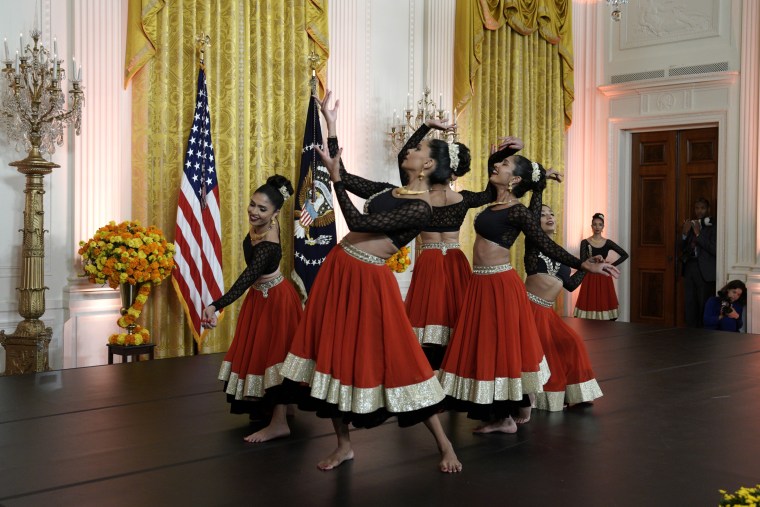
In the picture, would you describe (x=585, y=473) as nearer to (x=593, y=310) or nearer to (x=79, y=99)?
(x=79, y=99)

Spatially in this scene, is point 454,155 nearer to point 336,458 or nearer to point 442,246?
point 442,246

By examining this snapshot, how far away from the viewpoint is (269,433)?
12.3 ft

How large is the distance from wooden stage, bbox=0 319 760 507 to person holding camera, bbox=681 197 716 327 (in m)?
5.12

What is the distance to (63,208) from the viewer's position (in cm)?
610

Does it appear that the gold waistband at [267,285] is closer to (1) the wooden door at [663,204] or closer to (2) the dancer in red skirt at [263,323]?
(2) the dancer in red skirt at [263,323]

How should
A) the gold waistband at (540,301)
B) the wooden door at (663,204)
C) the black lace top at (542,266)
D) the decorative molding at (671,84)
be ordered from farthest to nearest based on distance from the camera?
the wooden door at (663,204)
the decorative molding at (671,84)
the gold waistband at (540,301)
the black lace top at (542,266)

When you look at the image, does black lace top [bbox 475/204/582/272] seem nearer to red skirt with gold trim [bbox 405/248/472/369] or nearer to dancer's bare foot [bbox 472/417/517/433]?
red skirt with gold trim [bbox 405/248/472/369]

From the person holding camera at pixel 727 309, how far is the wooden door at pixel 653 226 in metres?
1.35

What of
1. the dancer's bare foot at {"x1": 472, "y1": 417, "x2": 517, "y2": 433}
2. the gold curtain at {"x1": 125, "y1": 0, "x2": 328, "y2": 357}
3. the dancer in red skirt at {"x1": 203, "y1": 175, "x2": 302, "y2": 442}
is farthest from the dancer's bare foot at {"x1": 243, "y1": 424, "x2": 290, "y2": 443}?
the gold curtain at {"x1": 125, "y1": 0, "x2": 328, "y2": 357}

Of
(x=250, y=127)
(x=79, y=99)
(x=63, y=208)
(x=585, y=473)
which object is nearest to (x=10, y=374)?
(x=63, y=208)

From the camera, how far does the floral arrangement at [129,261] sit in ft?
18.7

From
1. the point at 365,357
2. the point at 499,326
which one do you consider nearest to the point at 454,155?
the point at 499,326

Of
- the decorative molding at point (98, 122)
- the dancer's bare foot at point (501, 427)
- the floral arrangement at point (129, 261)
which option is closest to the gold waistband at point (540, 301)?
the dancer's bare foot at point (501, 427)

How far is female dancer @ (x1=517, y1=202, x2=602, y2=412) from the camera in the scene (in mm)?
4418
